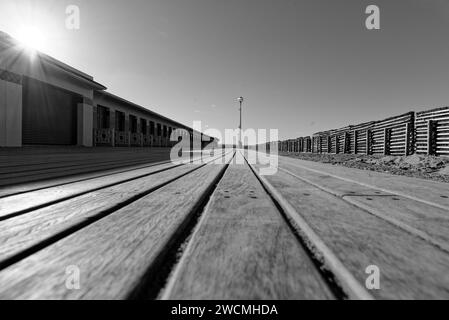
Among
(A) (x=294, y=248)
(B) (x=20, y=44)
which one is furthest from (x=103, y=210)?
(B) (x=20, y=44)

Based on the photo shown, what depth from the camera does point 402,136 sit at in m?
10.4

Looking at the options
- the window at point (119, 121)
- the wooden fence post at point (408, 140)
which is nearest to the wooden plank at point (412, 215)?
the wooden fence post at point (408, 140)

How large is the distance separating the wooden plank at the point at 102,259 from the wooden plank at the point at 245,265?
0.31ft

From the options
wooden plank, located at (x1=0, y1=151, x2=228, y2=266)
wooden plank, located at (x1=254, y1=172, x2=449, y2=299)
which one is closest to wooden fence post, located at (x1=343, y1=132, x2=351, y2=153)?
wooden plank, located at (x1=254, y1=172, x2=449, y2=299)

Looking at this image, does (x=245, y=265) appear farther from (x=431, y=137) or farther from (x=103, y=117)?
(x=103, y=117)

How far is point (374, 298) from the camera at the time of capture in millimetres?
424

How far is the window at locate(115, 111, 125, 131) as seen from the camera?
44.9 feet

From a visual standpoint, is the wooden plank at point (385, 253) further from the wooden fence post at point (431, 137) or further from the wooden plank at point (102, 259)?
the wooden fence post at point (431, 137)

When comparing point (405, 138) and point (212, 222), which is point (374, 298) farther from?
point (405, 138)

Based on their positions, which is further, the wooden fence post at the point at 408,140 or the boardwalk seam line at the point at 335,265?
the wooden fence post at the point at 408,140

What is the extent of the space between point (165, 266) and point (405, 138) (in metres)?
13.1

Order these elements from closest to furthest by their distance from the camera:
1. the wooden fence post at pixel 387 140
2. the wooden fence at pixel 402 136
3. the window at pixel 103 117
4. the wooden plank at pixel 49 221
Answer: the wooden plank at pixel 49 221
the wooden fence at pixel 402 136
the wooden fence post at pixel 387 140
the window at pixel 103 117

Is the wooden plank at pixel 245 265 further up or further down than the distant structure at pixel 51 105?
further down

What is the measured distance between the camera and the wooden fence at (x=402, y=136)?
8320mm
